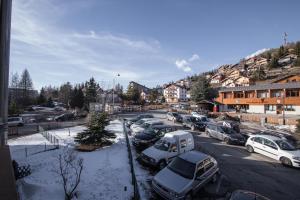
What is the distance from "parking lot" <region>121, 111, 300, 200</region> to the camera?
1036 cm

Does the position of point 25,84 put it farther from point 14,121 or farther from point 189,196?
point 189,196

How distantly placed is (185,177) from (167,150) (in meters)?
3.91

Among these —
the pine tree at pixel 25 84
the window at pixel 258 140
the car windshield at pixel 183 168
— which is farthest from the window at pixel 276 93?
the pine tree at pixel 25 84

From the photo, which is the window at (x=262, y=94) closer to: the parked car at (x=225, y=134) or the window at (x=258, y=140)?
the parked car at (x=225, y=134)

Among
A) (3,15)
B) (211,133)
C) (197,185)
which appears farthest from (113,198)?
(211,133)

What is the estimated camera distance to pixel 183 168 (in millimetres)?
10195

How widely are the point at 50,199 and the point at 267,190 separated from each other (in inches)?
410

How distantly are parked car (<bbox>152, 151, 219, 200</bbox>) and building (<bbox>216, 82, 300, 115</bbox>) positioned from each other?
3460 centimetres

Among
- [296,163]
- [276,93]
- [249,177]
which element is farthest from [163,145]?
[276,93]

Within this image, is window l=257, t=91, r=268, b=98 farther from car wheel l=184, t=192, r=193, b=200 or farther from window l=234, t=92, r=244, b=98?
car wheel l=184, t=192, r=193, b=200

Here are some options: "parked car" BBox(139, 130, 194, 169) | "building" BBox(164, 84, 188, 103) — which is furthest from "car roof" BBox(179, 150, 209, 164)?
"building" BBox(164, 84, 188, 103)

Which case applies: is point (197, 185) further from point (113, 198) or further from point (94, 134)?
point (94, 134)

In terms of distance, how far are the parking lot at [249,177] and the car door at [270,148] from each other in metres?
0.41

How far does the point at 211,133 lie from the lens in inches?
929
